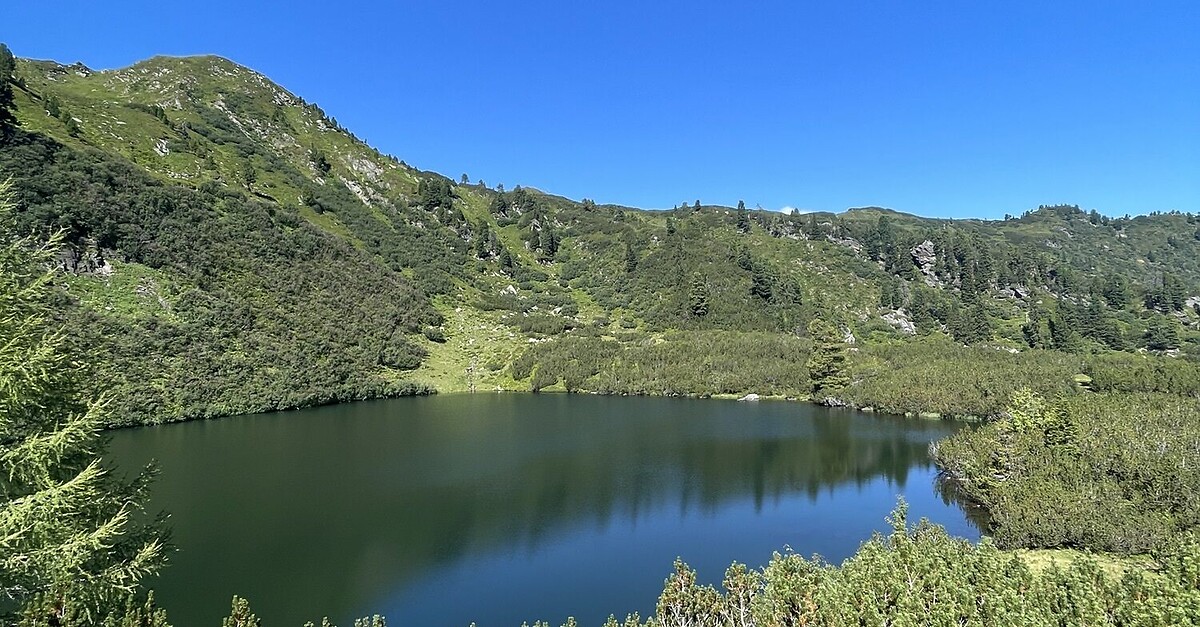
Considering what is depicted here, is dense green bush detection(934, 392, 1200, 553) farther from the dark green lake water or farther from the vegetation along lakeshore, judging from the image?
the dark green lake water

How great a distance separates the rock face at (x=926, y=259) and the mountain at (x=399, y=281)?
59 centimetres

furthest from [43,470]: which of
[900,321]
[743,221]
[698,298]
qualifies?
[743,221]

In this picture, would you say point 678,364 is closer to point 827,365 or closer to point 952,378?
point 827,365

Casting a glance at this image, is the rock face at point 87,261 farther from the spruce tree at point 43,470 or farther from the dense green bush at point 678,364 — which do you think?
the spruce tree at point 43,470

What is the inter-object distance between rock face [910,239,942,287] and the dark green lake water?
10952 centimetres

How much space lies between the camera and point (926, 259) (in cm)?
17525

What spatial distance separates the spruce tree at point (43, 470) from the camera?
10.7 metres

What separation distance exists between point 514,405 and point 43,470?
80.0m

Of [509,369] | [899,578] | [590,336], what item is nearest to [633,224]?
[590,336]

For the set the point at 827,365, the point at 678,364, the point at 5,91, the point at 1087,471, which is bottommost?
the point at 1087,471

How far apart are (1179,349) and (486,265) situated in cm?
15381

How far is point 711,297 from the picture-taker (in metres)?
142

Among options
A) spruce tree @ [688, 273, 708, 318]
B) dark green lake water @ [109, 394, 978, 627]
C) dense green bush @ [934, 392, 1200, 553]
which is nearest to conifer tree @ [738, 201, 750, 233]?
spruce tree @ [688, 273, 708, 318]

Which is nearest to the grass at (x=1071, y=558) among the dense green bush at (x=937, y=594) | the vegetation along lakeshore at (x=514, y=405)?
the vegetation along lakeshore at (x=514, y=405)
